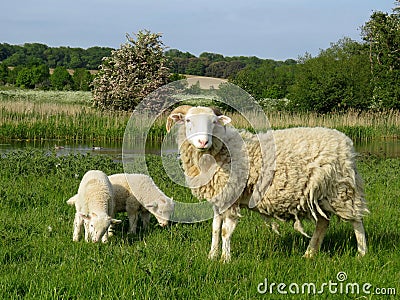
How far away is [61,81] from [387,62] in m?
43.1

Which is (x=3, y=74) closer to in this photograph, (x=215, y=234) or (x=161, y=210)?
(x=161, y=210)

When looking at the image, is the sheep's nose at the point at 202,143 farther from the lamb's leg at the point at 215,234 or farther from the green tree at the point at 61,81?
the green tree at the point at 61,81

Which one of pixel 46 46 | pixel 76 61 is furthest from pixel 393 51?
pixel 46 46

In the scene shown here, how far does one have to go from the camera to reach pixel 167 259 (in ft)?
15.9

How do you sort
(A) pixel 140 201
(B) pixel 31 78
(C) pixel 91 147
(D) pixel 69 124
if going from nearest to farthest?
1. (A) pixel 140 201
2. (C) pixel 91 147
3. (D) pixel 69 124
4. (B) pixel 31 78

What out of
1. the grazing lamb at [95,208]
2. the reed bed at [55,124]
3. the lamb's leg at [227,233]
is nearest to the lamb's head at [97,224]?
the grazing lamb at [95,208]

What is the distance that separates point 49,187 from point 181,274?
4.51 metres

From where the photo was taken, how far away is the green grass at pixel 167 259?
416 centimetres

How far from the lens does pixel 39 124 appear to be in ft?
63.9

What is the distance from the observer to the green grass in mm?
4160

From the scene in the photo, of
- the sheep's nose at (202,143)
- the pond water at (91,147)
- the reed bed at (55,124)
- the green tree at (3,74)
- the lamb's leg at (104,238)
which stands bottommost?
the lamb's leg at (104,238)

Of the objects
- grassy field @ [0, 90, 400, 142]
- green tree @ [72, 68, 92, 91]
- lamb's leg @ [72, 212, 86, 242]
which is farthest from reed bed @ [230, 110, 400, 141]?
green tree @ [72, 68, 92, 91]

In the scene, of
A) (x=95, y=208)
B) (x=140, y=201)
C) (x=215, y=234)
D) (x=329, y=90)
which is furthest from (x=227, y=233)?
(x=329, y=90)

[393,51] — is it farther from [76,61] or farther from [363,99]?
[76,61]
